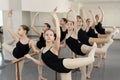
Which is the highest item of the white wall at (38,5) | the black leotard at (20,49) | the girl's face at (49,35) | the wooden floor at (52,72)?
the white wall at (38,5)

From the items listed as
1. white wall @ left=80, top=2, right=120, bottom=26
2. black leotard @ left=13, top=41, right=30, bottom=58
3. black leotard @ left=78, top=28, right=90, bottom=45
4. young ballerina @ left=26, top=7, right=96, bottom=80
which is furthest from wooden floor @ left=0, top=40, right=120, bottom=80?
white wall @ left=80, top=2, right=120, bottom=26

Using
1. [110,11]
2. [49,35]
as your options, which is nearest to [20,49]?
[49,35]

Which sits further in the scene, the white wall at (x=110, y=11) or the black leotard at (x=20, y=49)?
the white wall at (x=110, y=11)

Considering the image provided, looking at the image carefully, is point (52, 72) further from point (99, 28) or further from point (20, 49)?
point (20, 49)

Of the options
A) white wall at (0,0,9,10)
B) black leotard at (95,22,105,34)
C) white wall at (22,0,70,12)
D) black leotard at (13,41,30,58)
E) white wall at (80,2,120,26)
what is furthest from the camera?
white wall at (80,2,120,26)

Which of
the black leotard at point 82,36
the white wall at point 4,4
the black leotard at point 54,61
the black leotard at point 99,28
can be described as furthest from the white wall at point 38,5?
the black leotard at point 54,61

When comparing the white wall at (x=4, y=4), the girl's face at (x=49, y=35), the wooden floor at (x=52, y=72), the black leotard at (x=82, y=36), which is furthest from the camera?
the white wall at (x=4, y=4)

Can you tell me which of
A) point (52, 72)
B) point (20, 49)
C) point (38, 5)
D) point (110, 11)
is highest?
point (38, 5)

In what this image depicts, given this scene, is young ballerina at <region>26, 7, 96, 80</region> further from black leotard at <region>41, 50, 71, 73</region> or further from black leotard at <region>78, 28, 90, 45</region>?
black leotard at <region>78, 28, 90, 45</region>

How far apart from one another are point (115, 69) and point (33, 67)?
7.31 feet

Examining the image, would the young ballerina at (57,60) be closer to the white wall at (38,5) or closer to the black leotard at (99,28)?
the white wall at (38,5)

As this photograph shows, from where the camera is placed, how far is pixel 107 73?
572cm

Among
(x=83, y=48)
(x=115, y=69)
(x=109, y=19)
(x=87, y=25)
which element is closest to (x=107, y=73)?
(x=115, y=69)

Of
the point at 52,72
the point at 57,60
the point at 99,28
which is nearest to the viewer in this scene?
the point at 57,60
